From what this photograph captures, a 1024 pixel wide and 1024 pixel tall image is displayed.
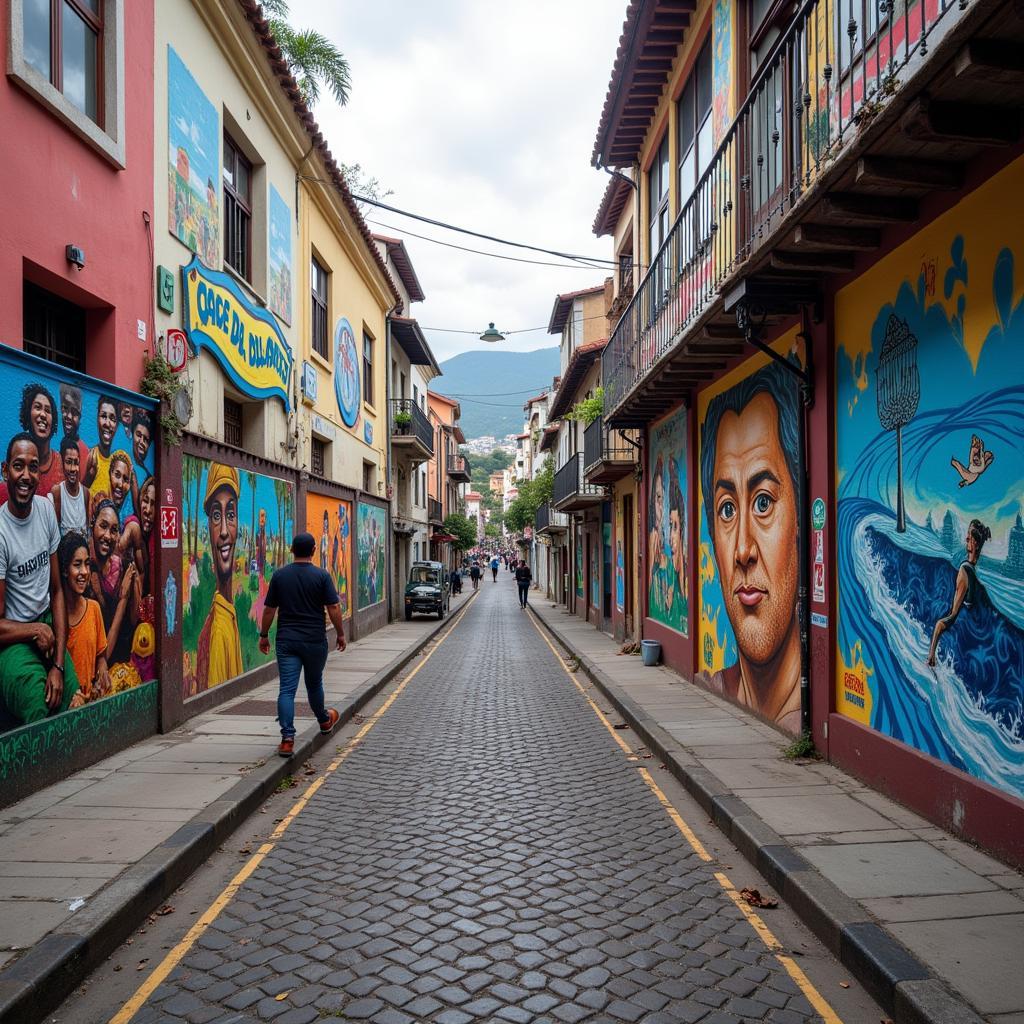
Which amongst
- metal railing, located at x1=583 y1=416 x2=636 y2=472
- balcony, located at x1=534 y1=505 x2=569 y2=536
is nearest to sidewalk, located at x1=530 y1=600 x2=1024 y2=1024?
metal railing, located at x1=583 y1=416 x2=636 y2=472

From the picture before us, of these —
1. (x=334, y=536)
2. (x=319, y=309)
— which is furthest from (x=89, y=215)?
(x=334, y=536)

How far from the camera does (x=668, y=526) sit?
44.8 ft

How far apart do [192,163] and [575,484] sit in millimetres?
15226

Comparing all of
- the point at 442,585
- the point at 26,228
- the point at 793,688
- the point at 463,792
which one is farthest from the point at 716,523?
the point at 442,585

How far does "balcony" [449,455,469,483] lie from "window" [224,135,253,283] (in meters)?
36.1

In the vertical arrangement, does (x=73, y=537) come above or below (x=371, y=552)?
above

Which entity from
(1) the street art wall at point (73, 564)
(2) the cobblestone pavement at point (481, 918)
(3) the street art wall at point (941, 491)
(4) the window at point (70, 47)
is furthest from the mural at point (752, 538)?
(4) the window at point (70, 47)

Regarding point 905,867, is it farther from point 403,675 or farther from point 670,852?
point 403,675

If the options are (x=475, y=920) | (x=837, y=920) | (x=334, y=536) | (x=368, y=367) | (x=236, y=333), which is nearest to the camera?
(x=837, y=920)

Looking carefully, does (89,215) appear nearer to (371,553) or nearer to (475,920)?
(475,920)

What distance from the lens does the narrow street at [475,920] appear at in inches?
135

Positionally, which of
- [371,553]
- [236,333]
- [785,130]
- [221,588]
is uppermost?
[785,130]

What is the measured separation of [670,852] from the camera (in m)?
5.27

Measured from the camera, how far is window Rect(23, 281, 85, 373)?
6.80 m
